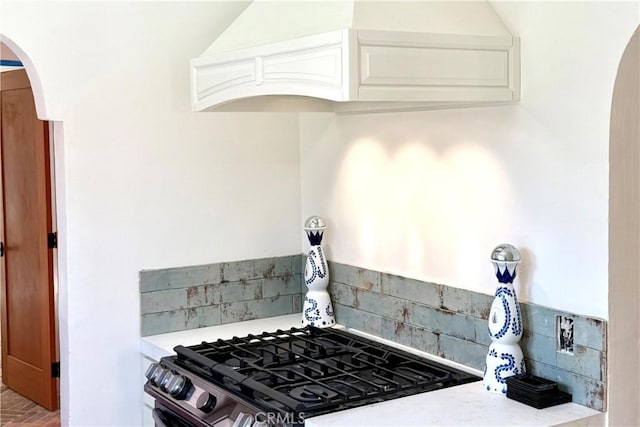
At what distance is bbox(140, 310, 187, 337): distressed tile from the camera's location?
3619 mm

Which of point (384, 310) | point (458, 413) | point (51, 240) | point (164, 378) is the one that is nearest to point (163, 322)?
point (164, 378)

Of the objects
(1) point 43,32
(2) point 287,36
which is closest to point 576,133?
(2) point 287,36

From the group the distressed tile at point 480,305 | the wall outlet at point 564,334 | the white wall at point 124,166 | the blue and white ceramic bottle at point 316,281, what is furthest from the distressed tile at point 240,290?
the wall outlet at point 564,334

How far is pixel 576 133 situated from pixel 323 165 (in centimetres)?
145

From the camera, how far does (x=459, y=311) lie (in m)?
3.09

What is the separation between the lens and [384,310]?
3471mm

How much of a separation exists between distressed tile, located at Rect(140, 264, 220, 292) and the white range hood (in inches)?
38.3

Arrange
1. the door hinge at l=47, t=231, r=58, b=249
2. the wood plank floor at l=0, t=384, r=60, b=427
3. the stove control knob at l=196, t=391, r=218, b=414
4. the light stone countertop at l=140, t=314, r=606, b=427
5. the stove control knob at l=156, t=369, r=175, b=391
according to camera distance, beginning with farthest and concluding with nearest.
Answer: the door hinge at l=47, t=231, r=58, b=249, the wood plank floor at l=0, t=384, r=60, b=427, the stove control knob at l=156, t=369, r=175, b=391, the stove control knob at l=196, t=391, r=218, b=414, the light stone countertop at l=140, t=314, r=606, b=427

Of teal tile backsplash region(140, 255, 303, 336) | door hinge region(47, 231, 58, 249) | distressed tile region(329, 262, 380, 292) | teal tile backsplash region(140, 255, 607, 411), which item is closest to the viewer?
teal tile backsplash region(140, 255, 607, 411)

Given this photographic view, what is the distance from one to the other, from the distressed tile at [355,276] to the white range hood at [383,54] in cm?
85

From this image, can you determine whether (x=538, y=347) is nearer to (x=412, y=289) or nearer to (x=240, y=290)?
(x=412, y=289)

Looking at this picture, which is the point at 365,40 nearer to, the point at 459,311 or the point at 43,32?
the point at 459,311

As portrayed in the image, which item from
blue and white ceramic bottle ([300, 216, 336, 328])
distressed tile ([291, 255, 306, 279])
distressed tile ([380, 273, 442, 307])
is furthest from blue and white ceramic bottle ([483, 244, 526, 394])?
distressed tile ([291, 255, 306, 279])

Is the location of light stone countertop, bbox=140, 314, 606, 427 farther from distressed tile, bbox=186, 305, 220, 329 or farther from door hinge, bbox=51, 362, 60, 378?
door hinge, bbox=51, 362, 60, 378
